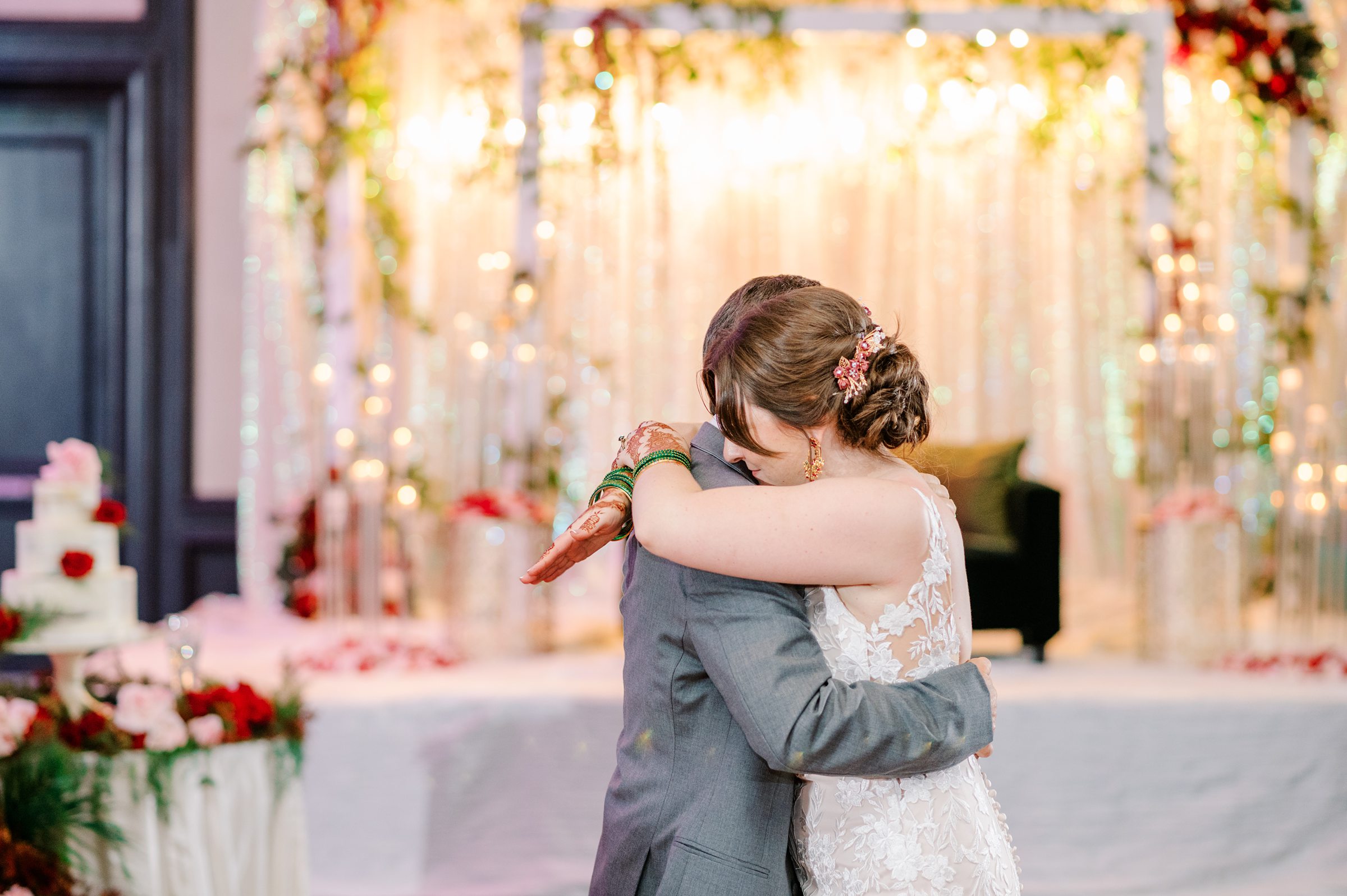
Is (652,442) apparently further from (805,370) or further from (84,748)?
(84,748)

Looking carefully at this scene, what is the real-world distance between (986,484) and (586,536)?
3399 mm

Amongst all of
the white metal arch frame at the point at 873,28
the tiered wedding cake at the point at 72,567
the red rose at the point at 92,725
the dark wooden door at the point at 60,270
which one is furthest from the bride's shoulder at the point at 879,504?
the dark wooden door at the point at 60,270

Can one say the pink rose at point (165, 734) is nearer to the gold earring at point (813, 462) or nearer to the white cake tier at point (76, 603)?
the white cake tier at point (76, 603)

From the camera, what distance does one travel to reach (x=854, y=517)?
1.26 meters

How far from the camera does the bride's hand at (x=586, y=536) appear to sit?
136 centimetres

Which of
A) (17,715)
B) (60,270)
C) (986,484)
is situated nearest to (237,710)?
(17,715)

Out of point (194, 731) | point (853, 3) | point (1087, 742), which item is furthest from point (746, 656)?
point (853, 3)

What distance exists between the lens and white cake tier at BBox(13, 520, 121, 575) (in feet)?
7.95

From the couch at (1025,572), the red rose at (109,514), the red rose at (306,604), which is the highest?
the red rose at (109,514)

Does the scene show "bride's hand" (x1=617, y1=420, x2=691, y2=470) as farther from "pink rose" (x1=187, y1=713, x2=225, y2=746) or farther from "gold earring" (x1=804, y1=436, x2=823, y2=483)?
"pink rose" (x1=187, y1=713, x2=225, y2=746)

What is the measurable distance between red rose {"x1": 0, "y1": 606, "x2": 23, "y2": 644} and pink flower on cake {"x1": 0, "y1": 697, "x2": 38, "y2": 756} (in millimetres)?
A: 174

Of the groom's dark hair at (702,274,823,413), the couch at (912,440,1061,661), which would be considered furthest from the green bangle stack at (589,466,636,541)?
the couch at (912,440,1061,661)

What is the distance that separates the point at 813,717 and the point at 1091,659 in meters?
3.56

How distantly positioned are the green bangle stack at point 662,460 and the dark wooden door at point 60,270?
473cm
